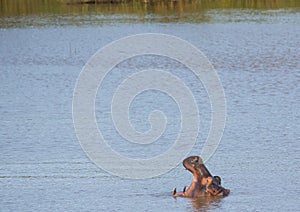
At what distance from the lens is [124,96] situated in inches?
562

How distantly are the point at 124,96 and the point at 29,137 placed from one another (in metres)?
3.21

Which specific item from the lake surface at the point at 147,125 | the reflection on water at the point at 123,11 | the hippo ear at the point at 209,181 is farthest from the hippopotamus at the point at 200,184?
the reflection on water at the point at 123,11

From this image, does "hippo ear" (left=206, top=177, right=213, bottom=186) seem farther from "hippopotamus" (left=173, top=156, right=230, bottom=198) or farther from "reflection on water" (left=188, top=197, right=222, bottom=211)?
"reflection on water" (left=188, top=197, right=222, bottom=211)

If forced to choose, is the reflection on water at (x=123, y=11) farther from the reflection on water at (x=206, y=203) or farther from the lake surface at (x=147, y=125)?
the reflection on water at (x=206, y=203)

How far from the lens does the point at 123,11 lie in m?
31.6

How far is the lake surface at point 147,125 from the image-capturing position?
8.45 meters

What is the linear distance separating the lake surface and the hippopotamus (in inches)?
4.5

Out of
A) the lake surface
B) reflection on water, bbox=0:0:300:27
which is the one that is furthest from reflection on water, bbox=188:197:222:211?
reflection on water, bbox=0:0:300:27

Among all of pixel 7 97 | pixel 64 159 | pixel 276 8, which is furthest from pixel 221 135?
pixel 276 8

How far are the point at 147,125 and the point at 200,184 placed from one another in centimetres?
367

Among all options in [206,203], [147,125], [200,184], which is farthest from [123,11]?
[206,203]

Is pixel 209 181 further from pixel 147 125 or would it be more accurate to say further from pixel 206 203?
pixel 147 125

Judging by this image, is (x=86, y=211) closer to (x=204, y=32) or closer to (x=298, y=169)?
(x=298, y=169)

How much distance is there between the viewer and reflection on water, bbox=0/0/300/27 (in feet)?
95.1
